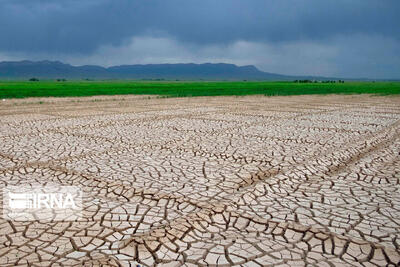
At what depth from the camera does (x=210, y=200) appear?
4.02m

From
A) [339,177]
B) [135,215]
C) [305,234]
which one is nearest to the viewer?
[305,234]

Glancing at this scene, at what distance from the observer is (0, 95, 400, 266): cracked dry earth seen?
2846mm

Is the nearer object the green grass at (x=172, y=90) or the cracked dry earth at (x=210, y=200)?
the cracked dry earth at (x=210, y=200)

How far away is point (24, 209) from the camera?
3.71m

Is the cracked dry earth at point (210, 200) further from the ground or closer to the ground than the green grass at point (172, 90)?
closer to the ground

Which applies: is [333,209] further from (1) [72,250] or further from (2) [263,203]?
(1) [72,250]

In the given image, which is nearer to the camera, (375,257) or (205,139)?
(375,257)

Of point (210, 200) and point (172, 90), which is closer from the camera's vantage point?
point (210, 200)

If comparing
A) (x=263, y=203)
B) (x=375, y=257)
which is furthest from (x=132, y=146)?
(x=375, y=257)

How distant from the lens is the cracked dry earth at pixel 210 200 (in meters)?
2.85

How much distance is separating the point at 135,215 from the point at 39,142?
188 inches

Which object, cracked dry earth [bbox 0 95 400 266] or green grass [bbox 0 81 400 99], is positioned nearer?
cracked dry earth [bbox 0 95 400 266]

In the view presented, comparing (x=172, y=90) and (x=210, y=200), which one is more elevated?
(x=172, y=90)

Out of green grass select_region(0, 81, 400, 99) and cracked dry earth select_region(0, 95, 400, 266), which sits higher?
green grass select_region(0, 81, 400, 99)
